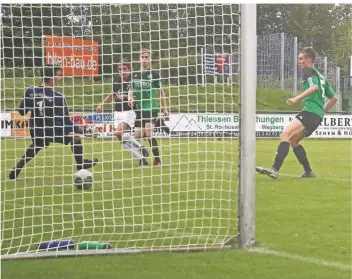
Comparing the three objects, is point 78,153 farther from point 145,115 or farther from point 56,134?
point 145,115

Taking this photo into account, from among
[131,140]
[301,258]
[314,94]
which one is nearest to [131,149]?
[131,140]

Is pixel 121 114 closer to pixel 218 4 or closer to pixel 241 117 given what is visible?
pixel 218 4

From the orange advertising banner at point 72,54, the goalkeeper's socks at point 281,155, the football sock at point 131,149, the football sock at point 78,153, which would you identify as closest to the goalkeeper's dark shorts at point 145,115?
the football sock at point 131,149

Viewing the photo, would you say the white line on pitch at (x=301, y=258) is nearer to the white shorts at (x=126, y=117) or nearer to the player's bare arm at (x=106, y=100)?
the player's bare arm at (x=106, y=100)

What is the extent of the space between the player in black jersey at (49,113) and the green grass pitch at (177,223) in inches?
21.7

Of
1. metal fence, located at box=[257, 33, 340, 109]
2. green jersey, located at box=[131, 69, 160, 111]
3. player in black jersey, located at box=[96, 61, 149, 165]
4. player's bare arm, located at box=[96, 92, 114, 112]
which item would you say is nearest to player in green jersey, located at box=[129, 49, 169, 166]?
green jersey, located at box=[131, 69, 160, 111]

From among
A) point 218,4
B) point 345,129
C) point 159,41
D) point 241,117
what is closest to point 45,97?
point 159,41

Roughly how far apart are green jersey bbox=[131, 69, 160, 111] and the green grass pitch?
3.32 feet

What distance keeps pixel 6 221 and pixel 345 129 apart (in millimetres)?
18521

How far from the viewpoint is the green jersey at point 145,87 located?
8.95 meters

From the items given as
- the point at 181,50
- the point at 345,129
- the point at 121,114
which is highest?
the point at 181,50

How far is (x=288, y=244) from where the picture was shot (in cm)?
577

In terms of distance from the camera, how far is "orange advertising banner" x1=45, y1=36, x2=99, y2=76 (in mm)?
7777

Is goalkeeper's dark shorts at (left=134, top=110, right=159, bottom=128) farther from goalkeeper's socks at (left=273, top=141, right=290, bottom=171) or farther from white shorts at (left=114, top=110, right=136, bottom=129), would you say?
goalkeeper's socks at (left=273, top=141, right=290, bottom=171)
